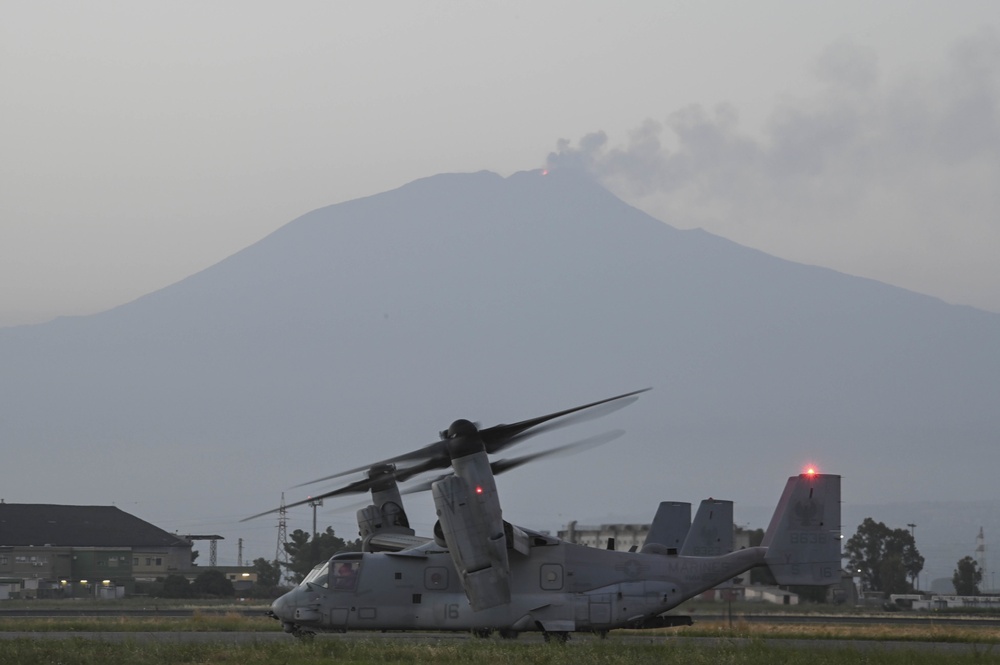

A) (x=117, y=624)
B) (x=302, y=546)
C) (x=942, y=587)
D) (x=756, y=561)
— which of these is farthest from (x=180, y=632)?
(x=942, y=587)

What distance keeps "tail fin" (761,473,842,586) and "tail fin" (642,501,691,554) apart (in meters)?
13.4

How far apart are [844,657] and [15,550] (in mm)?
82093

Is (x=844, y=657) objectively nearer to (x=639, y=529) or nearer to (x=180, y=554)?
(x=639, y=529)

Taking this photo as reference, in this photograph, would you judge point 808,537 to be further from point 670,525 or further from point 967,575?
point 967,575

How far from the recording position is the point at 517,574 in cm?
3312

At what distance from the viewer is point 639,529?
71.7 m

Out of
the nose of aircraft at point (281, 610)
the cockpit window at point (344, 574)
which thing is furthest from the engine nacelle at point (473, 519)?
the nose of aircraft at point (281, 610)

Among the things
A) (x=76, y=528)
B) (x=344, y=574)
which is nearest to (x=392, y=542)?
(x=344, y=574)

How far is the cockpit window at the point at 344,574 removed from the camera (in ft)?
113

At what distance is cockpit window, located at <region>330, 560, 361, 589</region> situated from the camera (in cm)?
3459

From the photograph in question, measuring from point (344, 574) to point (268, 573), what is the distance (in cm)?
6115

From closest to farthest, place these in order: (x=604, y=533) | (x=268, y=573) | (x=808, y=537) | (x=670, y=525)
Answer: (x=808, y=537) → (x=670, y=525) → (x=604, y=533) → (x=268, y=573)

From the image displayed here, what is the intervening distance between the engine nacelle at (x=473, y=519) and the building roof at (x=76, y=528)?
77.2m

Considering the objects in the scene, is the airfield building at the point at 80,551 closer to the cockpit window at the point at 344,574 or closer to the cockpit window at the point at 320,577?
the cockpit window at the point at 320,577
